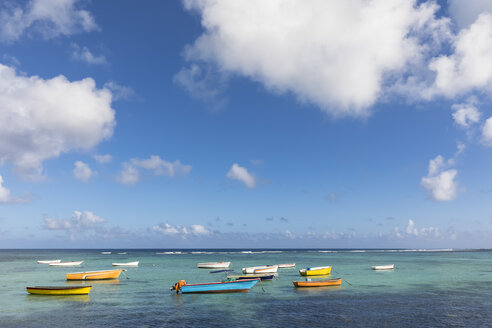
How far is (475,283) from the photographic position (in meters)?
51.7

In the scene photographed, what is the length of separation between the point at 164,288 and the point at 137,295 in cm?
606

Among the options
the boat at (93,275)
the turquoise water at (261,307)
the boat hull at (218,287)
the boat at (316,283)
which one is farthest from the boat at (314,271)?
the boat at (93,275)

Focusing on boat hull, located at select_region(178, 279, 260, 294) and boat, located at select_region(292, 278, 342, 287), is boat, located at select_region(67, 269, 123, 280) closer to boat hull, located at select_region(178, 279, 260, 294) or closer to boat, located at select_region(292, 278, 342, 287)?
boat hull, located at select_region(178, 279, 260, 294)

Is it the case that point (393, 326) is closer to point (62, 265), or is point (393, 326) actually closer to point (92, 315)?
point (92, 315)

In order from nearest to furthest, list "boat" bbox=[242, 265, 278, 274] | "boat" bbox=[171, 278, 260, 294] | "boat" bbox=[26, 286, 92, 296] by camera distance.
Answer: "boat" bbox=[26, 286, 92, 296]
"boat" bbox=[171, 278, 260, 294]
"boat" bbox=[242, 265, 278, 274]

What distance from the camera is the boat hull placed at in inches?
1582

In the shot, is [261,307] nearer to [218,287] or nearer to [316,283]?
[218,287]

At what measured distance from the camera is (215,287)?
4038 centimetres

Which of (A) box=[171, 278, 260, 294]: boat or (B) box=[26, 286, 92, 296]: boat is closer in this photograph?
(B) box=[26, 286, 92, 296]: boat

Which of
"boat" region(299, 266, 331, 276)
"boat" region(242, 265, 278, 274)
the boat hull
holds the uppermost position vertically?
the boat hull

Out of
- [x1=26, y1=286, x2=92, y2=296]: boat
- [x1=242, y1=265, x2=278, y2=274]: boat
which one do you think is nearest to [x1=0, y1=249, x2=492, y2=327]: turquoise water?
[x1=26, y1=286, x2=92, y2=296]: boat

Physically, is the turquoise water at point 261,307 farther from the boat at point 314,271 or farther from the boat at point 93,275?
the boat at point 314,271

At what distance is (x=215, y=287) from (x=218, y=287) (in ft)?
1.19

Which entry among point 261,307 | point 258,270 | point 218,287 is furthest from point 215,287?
point 258,270
